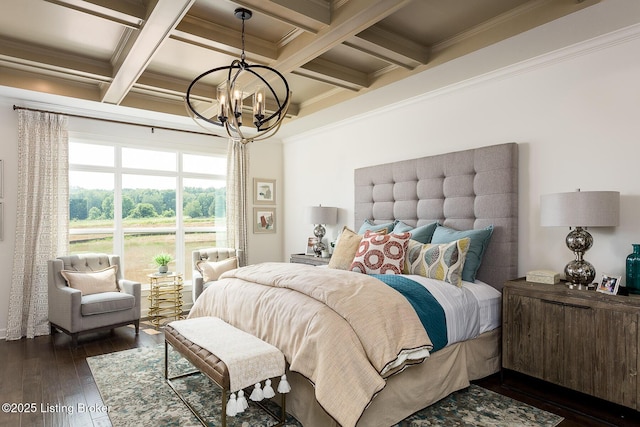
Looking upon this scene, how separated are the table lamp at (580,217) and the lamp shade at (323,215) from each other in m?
2.69

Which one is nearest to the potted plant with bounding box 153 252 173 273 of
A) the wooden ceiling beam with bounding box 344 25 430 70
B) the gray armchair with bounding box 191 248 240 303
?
the gray armchair with bounding box 191 248 240 303

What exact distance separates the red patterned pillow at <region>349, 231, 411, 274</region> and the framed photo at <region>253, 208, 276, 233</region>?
2.85 metres

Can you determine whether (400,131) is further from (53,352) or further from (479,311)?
(53,352)

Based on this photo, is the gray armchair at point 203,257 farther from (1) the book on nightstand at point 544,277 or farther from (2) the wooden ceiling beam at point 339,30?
(1) the book on nightstand at point 544,277

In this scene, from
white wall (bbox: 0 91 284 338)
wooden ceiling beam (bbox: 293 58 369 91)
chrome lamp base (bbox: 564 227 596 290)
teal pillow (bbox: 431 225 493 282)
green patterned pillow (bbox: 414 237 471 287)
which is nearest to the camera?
chrome lamp base (bbox: 564 227 596 290)

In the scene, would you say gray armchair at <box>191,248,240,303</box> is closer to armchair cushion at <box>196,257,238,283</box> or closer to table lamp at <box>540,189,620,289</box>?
armchair cushion at <box>196,257,238,283</box>

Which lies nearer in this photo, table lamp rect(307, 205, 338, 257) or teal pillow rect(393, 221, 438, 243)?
teal pillow rect(393, 221, 438, 243)

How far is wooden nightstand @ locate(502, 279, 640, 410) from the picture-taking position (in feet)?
7.82

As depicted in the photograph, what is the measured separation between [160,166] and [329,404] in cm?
437

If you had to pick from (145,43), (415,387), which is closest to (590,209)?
(415,387)

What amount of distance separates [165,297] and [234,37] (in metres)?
3.53

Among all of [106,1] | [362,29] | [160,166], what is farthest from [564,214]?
[160,166]

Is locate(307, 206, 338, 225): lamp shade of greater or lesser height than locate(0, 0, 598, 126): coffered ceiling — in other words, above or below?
below

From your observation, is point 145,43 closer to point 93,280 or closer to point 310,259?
point 93,280
